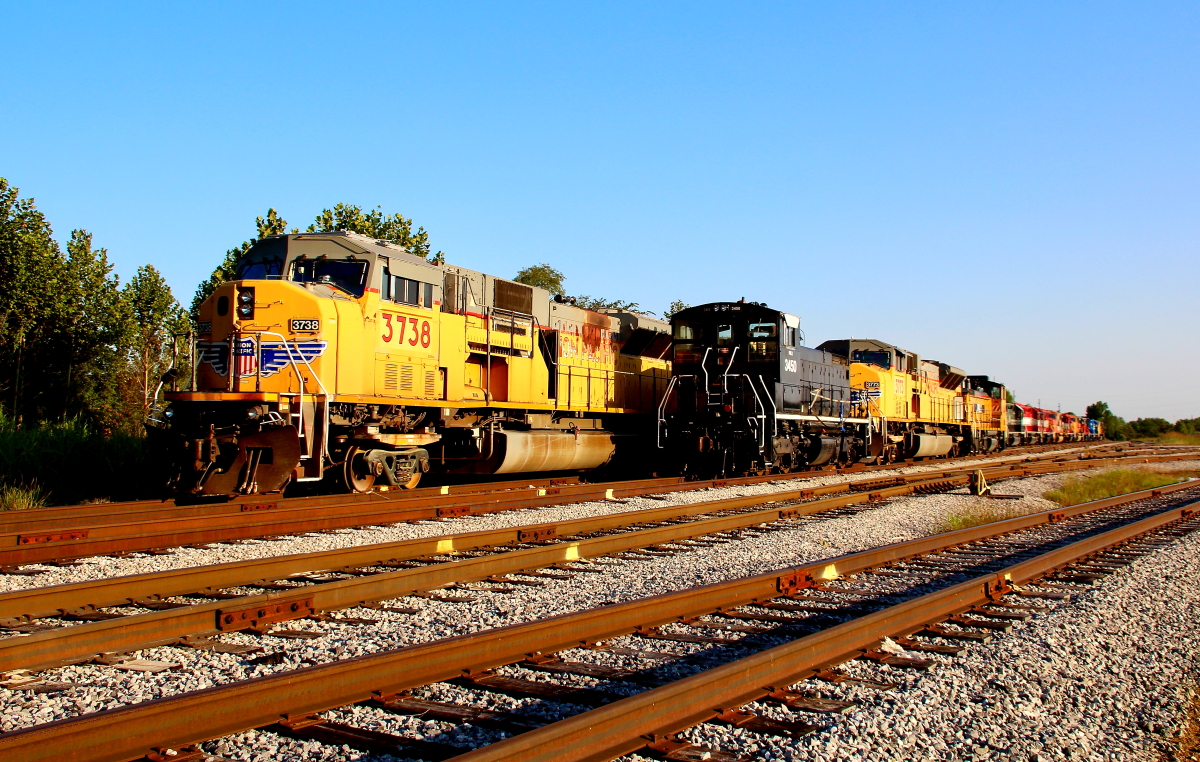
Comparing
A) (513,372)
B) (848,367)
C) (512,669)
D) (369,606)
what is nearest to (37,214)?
(513,372)

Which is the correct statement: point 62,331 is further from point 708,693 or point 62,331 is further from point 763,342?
point 708,693

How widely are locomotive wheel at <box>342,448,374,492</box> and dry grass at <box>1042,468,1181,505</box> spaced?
10.9 metres

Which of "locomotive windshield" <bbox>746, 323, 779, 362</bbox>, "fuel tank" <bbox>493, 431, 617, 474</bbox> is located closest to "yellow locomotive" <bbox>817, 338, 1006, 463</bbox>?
"locomotive windshield" <bbox>746, 323, 779, 362</bbox>

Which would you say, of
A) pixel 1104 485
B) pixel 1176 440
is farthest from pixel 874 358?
pixel 1176 440

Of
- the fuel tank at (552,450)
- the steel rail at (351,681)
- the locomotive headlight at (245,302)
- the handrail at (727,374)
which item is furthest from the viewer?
the handrail at (727,374)

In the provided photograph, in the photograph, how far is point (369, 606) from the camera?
5.31 metres

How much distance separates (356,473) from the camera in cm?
1149

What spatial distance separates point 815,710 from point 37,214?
29109 mm

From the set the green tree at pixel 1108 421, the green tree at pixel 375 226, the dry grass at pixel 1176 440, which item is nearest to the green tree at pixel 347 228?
the green tree at pixel 375 226

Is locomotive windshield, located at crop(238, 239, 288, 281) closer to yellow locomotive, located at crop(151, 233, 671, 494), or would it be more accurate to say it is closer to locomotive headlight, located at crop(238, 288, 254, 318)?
yellow locomotive, located at crop(151, 233, 671, 494)

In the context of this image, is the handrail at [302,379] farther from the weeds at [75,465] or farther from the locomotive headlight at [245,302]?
the weeds at [75,465]

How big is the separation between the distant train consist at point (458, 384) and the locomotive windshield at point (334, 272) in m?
0.02

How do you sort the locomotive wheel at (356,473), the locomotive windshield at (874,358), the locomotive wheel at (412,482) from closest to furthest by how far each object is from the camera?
1. the locomotive wheel at (356,473)
2. the locomotive wheel at (412,482)
3. the locomotive windshield at (874,358)

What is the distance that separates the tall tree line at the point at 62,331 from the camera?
960 inches
